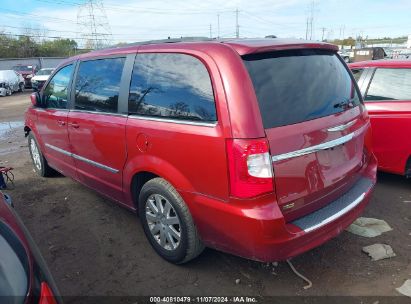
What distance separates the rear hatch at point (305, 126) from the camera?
2.54 meters

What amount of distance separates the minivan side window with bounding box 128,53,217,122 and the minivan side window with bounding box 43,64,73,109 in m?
1.53

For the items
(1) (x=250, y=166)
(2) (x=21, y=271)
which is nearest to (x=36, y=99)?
(1) (x=250, y=166)

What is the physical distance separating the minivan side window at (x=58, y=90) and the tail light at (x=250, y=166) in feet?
9.12

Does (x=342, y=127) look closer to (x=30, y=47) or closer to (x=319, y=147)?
(x=319, y=147)

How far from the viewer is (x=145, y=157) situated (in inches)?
125

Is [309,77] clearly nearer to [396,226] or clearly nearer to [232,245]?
[232,245]

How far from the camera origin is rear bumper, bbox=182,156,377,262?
8.11 ft

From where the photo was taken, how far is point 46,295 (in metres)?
1.59

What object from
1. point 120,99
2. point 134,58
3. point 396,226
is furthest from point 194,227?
point 396,226

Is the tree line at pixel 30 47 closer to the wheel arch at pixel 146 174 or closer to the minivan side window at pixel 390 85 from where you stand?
the minivan side window at pixel 390 85

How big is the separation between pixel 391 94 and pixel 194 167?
3304 mm

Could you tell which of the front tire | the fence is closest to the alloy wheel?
the front tire

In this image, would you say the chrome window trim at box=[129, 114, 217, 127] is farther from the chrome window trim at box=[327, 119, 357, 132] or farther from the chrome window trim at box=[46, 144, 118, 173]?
the chrome window trim at box=[327, 119, 357, 132]

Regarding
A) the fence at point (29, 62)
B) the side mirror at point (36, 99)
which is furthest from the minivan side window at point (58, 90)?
the fence at point (29, 62)
